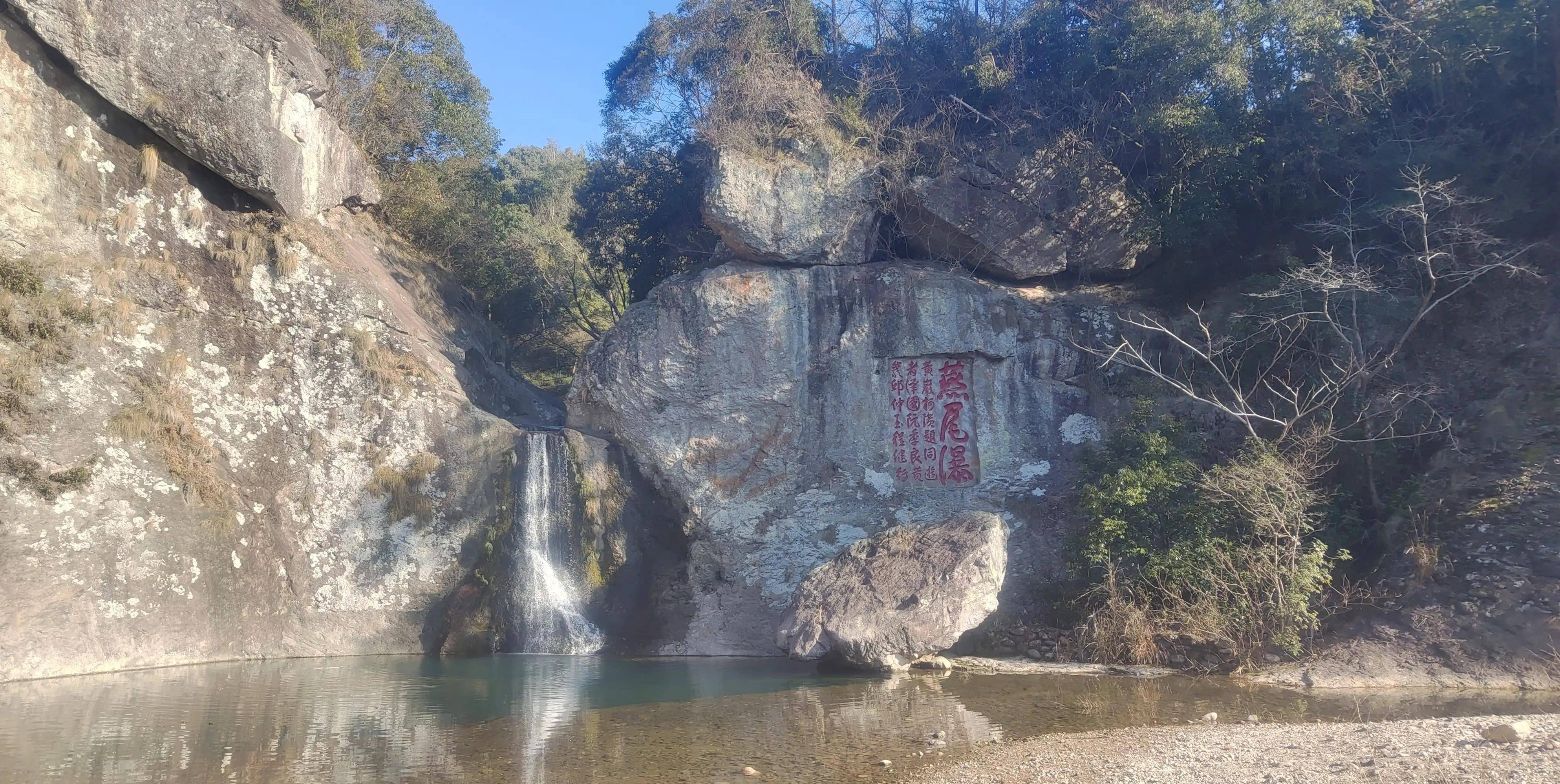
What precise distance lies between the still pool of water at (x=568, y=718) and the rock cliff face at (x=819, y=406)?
2538 millimetres

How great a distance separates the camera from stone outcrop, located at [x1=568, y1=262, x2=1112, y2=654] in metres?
12.5

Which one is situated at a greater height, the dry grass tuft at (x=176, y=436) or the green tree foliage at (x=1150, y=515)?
the dry grass tuft at (x=176, y=436)

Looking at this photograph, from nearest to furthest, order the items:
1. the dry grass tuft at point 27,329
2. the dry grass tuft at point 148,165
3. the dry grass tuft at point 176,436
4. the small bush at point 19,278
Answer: the dry grass tuft at point 27,329 < the small bush at point 19,278 < the dry grass tuft at point 176,436 < the dry grass tuft at point 148,165

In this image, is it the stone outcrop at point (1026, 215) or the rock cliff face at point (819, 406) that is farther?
the stone outcrop at point (1026, 215)

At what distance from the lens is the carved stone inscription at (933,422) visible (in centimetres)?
1271

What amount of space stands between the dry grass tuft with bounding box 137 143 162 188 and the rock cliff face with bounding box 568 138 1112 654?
19.1 feet

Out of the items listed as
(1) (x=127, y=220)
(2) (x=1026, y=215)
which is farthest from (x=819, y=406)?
(1) (x=127, y=220)

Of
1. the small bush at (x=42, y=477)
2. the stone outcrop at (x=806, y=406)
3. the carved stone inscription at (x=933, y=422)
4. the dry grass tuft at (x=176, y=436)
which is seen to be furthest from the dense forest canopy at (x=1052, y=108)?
the small bush at (x=42, y=477)

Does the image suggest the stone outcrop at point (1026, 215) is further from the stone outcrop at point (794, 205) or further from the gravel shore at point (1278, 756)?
A: the gravel shore at point (1278, 756)

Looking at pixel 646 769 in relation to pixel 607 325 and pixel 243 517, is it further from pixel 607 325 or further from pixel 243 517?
pixel 607 325

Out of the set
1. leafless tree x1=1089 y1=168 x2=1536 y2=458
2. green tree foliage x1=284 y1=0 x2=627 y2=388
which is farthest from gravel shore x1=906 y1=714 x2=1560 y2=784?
green tree foliage x1=284 y1=0 x2=627 y2=388

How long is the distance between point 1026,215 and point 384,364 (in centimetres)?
913

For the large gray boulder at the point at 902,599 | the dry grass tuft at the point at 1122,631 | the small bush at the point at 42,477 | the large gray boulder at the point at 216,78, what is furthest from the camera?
the large gray boulder at the point at 216,78

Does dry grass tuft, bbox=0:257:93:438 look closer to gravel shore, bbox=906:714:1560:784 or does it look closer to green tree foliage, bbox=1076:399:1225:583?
gravel shore, bbox=906:714:1560:784
